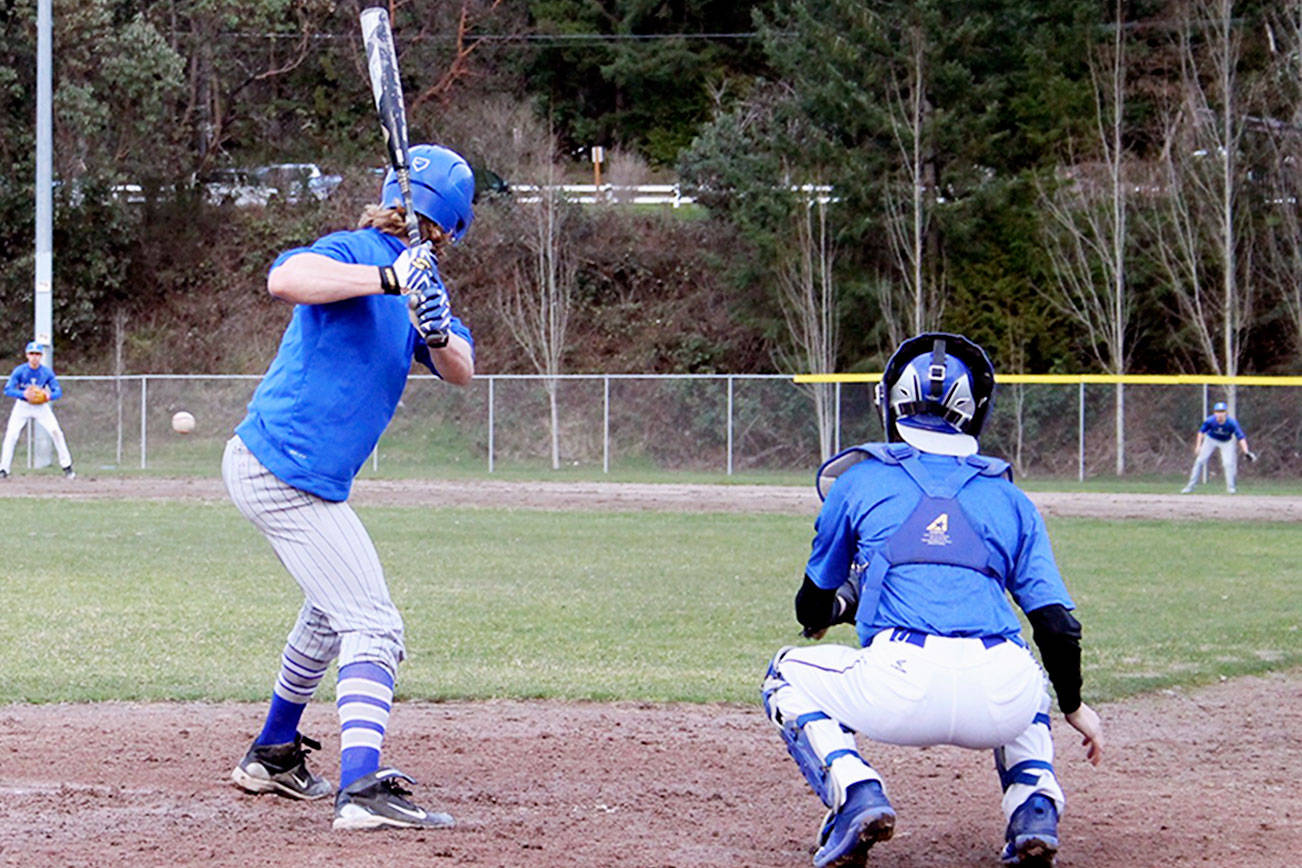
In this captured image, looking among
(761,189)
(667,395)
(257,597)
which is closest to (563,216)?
(761,189)

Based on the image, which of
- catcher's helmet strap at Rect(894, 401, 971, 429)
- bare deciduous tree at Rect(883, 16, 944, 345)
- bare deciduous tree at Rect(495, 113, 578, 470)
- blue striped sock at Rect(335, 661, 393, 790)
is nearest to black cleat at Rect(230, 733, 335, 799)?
blue striped sock at Rect(335, 661, 393, 790)

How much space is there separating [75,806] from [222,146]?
1664 inches

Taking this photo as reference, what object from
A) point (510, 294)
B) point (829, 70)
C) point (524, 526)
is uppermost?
point (829, 70)

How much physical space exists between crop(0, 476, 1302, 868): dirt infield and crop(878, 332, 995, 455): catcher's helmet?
53.5 inches

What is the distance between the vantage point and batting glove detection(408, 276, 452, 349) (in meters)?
4.84

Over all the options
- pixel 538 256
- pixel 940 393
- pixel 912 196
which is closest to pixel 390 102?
pixel 940 393

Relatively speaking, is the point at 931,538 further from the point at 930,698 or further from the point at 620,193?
the point at 620,193

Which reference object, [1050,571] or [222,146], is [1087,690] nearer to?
[1050,571]

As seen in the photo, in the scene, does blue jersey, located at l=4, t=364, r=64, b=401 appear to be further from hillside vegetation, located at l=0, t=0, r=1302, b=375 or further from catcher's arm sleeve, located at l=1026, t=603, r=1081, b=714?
catcher's arm sleeve, located at l=1026, t=603, r=1081, b=714

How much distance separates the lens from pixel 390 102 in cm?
543

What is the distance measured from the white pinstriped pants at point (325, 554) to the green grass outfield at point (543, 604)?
2.94 meters

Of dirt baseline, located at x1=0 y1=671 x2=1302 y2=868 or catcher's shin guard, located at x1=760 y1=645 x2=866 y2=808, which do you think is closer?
catcher's shin guard, located at x1=760 y1=645 x2=866 y2=808

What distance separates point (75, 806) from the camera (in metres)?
5.27

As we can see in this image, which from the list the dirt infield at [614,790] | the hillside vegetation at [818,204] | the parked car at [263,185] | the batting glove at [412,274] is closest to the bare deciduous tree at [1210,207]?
the hillside vegetation at [818,204]
